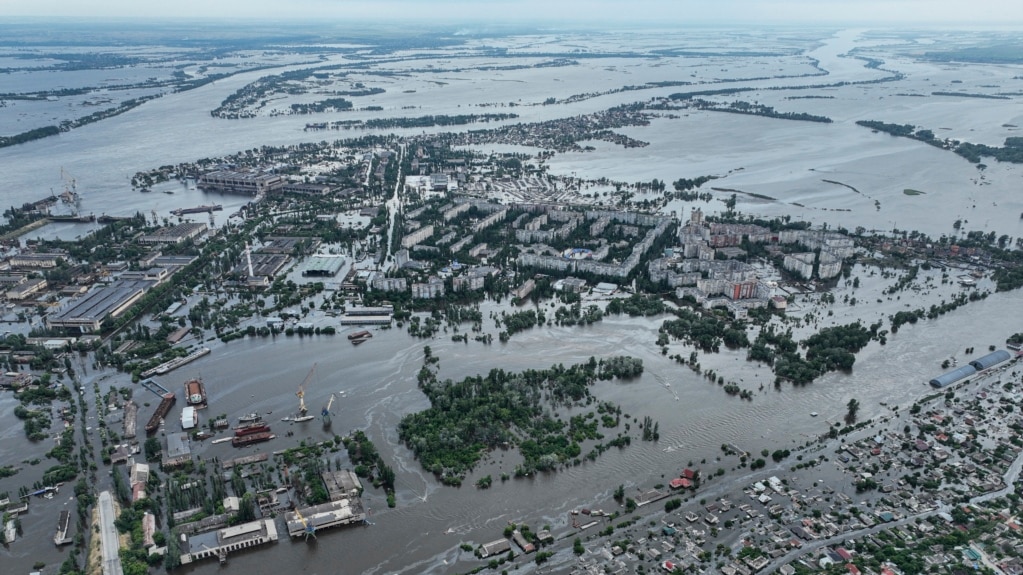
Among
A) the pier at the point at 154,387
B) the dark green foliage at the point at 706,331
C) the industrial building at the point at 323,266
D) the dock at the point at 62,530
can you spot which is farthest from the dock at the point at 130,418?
the dark green foliage at the point at 706,331

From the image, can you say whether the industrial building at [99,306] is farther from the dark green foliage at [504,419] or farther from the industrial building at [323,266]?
the dark green foliage at [504,419]

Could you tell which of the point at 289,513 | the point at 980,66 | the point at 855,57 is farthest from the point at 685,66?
the point at 289,513

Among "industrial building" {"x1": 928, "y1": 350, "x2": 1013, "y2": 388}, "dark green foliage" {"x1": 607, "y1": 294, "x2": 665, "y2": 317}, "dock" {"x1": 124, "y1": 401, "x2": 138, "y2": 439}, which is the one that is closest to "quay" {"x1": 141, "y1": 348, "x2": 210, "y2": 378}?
"dock" {"x1": 124, "y1": 401, "x2": 138, "y2": 439}

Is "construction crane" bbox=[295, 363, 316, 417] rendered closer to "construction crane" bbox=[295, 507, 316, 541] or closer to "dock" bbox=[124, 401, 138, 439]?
"dock" bbox=[124, 401, 138, 439]

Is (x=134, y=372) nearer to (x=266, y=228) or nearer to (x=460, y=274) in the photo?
(x=460, y=274)

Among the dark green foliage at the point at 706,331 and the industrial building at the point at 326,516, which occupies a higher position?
the dark green foliage at the point at 706,331

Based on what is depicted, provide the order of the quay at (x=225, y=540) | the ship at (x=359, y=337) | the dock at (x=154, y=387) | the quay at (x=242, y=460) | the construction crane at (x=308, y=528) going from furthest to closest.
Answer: the ship at (x=359, y=337) < the dock at (x=154, y=387) < the quay at (x=242, y=460) < the construction crane at (x=308, y=528) < the quay at (x=225, y=540)
